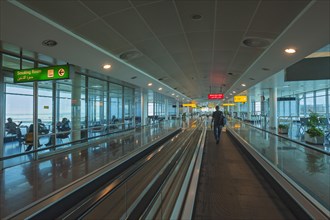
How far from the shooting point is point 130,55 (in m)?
8.92

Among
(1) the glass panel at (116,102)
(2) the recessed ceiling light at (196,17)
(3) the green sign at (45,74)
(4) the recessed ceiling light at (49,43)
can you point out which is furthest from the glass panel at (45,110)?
(2) the recessed ceiling light at (196,17)

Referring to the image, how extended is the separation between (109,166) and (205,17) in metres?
5.40

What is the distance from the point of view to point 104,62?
8836 mm

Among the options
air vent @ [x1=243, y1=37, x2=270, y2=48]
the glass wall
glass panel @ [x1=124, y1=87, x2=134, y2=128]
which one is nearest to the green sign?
the glass wall

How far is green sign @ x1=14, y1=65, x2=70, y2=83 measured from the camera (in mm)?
7160

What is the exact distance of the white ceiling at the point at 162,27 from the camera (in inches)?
188

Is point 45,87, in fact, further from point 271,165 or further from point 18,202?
point 271,165

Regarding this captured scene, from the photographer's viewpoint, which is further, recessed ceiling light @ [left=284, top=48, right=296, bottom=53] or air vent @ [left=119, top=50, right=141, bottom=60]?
air vent @ [left=119, top=50, right=141, bottom=60]

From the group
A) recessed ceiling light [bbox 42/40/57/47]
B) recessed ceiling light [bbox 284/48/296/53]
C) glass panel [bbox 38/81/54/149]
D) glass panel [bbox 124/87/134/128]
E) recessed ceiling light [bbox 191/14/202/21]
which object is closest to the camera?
recessed ceiling light [bbox 191/14/202/21]

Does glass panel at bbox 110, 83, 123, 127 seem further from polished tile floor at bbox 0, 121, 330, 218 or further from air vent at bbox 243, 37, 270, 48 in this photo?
air vent at bbox 243, 37, 270, 48

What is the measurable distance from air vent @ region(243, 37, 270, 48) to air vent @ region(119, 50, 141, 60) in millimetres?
4076

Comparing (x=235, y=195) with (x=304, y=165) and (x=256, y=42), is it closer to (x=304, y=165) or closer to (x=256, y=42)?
(x=304, y=165)

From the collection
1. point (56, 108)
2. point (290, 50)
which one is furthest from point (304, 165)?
point (56, 108)

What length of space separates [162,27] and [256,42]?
3366 millimetres
